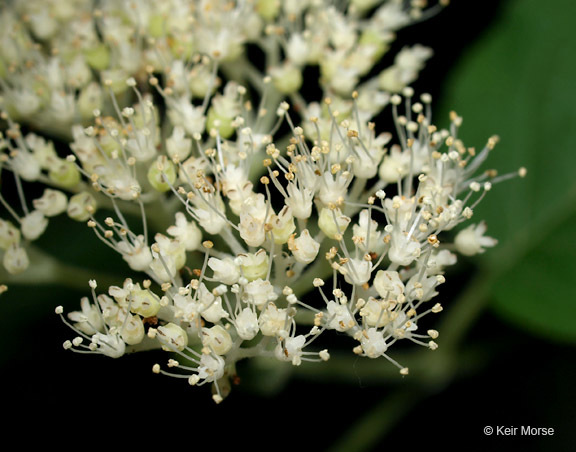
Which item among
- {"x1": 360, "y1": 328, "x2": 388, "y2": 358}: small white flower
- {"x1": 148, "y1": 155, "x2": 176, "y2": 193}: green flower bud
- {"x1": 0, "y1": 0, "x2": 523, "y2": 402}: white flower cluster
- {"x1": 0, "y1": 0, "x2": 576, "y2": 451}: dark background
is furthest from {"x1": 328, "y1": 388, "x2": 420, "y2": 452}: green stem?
{"x1": 148, "y1": 155, "x2": 176, "y2": 193}: green flower bud

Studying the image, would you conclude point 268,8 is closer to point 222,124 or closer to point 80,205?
point 222,124

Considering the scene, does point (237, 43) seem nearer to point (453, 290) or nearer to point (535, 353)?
point (453, 290)

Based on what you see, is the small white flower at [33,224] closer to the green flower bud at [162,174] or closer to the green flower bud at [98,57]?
the green flower bud at [162,174]

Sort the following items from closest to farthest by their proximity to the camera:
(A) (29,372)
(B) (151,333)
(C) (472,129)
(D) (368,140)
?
(B) (151,333) < (D) (368,140) < (A) (29,372) < (C) (472,129)

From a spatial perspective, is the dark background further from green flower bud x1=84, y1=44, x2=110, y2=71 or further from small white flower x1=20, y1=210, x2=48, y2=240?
green flower bud x1=84, y1=44, x2=110, y2=71

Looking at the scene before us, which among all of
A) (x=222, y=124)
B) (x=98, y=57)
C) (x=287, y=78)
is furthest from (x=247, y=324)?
(x=98, y=57)

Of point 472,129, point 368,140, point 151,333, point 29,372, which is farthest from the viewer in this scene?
point 472,129

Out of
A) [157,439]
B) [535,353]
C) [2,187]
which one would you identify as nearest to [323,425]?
[157,439]
